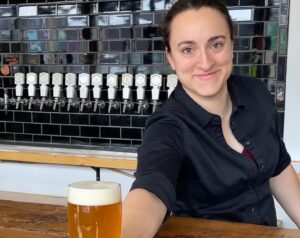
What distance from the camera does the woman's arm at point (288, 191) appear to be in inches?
56.7

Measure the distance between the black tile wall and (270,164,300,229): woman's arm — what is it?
1200 mm

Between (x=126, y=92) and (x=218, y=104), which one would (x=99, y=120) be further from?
(x=218, y=104)

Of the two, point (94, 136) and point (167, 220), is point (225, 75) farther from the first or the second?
point (94, 136)

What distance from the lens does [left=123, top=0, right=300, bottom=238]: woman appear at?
46.9 inches

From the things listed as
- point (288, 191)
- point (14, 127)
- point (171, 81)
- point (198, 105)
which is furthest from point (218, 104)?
point (14, 127)

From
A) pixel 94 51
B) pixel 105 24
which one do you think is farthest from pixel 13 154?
pixel 105 24

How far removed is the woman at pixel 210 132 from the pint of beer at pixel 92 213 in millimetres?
390

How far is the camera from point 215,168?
1.20m

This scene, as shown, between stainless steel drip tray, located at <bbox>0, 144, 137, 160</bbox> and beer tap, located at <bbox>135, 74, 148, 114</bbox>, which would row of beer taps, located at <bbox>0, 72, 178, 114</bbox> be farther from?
stainless steel drip tray, located at <bbox>0, 144, 137, 160</bbox>

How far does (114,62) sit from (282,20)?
108 centimetres

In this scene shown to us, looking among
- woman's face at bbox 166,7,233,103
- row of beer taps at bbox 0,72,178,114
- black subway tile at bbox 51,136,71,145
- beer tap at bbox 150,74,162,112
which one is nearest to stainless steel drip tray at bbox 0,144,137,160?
black subway tile at bbox 51,136,71,145

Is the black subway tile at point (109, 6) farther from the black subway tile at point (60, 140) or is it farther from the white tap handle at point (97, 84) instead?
the black subway tile at point (60, 140)

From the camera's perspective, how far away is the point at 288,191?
4.77 ft

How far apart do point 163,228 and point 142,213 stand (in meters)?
0.17
